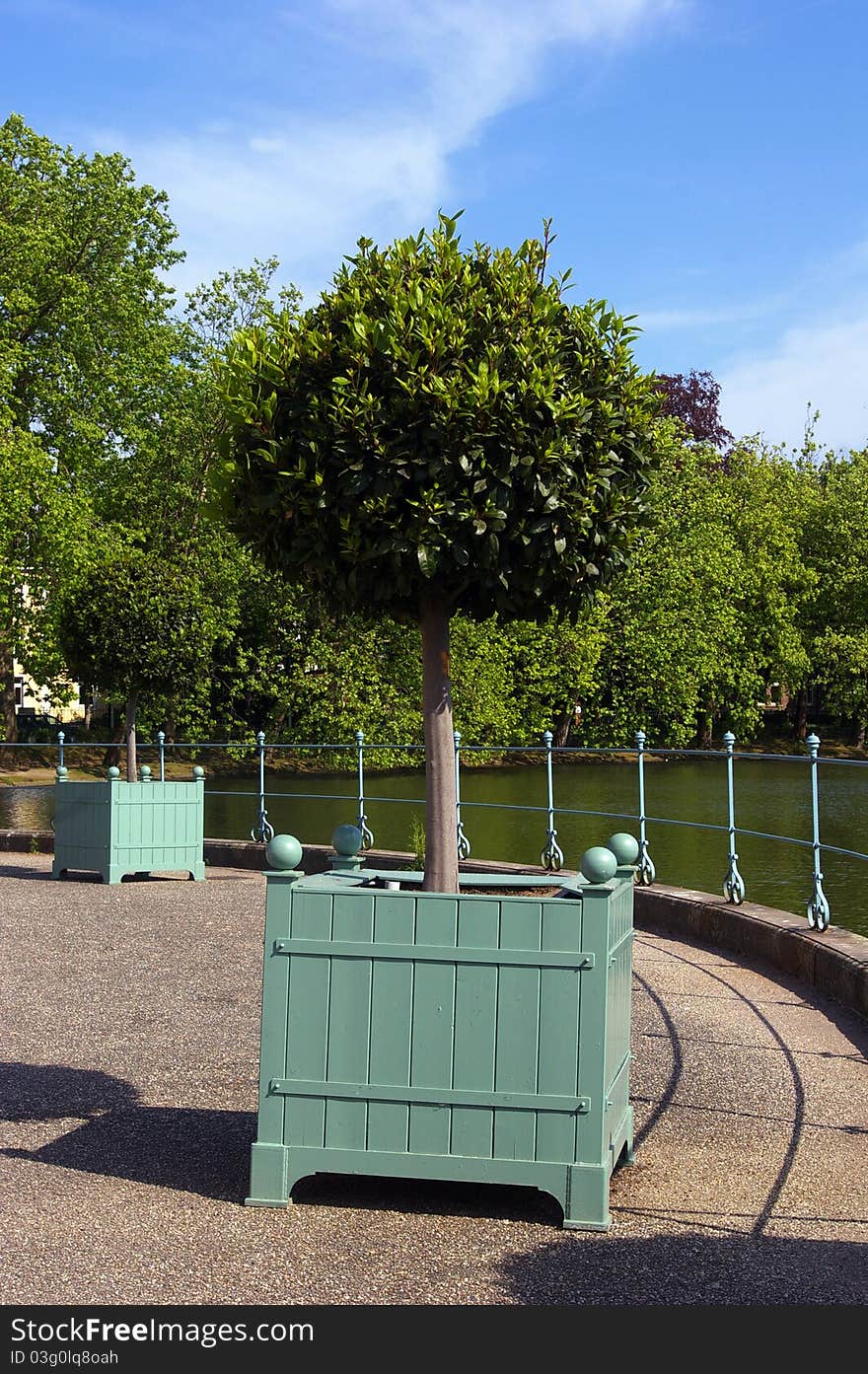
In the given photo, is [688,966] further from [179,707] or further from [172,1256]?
[179,707]

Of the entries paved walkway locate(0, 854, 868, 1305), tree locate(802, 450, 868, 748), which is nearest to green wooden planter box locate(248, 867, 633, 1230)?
paved walkway locate(0, 854, 868, 1305)

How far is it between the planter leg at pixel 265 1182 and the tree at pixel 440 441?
61.2 inches

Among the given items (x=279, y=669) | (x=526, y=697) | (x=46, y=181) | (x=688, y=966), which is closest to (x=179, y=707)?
(x=279, y=669)

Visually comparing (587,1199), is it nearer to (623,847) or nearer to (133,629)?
(623,847)

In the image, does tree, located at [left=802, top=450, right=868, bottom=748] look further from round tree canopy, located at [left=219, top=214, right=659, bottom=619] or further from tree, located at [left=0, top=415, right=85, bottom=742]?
round tree canopy, located at [left=219, top=214, right=659, bottom=619]

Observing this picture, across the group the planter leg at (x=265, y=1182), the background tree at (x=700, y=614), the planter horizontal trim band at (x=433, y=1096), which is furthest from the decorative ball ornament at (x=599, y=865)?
the background tree at (x=700, y=614)

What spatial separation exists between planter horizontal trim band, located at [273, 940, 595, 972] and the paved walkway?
77 centimetres

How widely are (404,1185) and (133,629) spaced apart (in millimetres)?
10948

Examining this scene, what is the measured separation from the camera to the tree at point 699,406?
48688 millimetres

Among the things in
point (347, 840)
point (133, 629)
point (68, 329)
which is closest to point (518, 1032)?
point (347, 840)

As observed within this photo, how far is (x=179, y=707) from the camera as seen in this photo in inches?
1258

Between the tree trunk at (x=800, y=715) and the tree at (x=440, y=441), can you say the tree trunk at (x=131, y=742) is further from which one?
the tree trunk at (x=800, y=715)

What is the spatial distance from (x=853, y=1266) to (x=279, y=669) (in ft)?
103

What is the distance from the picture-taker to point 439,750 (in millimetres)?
5859
